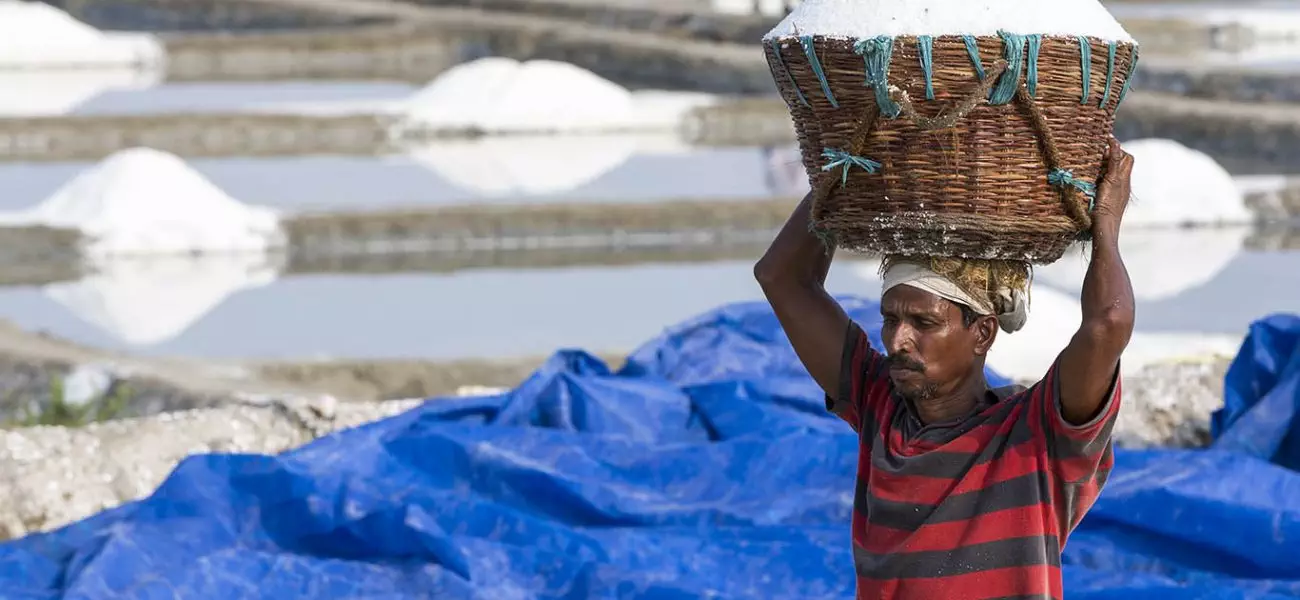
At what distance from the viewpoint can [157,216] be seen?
6.81 meters

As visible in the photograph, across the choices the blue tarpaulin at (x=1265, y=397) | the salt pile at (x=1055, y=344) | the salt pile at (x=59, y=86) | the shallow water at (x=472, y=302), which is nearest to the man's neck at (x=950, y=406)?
the blue tarpaulin at (x=1265, y=397)

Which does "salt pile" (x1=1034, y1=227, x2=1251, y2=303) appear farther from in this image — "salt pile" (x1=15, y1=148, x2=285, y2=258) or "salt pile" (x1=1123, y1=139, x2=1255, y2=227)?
"salt pile" (x1=15, y1=148, x2=285, y2=258)

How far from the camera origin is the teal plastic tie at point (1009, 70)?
1.55m

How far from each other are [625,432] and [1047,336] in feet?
4.66

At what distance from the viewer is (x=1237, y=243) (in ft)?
22.5

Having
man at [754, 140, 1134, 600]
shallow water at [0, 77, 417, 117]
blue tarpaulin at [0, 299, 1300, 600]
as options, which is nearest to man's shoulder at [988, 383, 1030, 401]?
man at [754, 140, 1134, 600]

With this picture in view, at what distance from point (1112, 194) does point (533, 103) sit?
802 centimetres

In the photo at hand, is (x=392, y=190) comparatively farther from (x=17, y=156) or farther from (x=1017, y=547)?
(x=1017, y=547)

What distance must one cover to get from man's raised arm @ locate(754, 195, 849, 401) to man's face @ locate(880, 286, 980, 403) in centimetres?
15

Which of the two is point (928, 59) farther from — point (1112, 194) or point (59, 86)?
point (59, 86)

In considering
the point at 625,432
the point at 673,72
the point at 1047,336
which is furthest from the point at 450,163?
the point at 625,432

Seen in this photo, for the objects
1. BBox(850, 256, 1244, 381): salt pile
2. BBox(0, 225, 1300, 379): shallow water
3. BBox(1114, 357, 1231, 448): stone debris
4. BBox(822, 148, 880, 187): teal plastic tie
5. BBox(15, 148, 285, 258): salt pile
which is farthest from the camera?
BBox(15, 148, 285, 258): salt pile

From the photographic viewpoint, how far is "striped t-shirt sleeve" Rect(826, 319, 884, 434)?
176cm

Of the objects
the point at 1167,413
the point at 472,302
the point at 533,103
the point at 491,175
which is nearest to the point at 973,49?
the point at 1167,413
